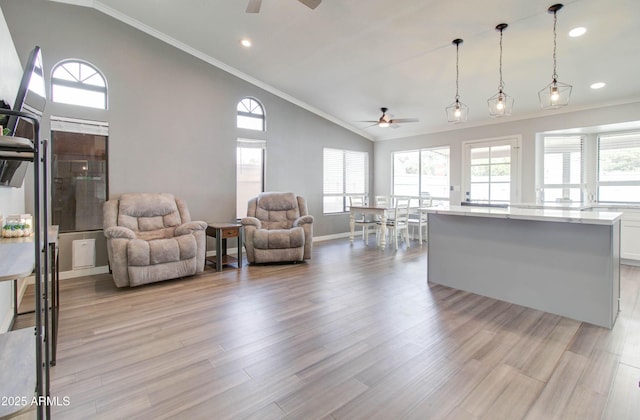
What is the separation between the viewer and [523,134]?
18.6ft

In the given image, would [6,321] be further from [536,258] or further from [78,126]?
[536,258]

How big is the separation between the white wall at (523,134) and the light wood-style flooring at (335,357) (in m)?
2.69

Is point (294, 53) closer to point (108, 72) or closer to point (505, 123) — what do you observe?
point (108, 72)

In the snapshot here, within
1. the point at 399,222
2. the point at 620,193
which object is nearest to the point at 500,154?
the point at 620,193

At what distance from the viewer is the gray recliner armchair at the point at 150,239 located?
367cm

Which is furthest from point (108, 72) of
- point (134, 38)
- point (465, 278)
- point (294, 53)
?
point (465, 278)

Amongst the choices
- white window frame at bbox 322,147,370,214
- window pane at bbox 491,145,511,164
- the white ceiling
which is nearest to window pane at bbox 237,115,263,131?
the white ceiling

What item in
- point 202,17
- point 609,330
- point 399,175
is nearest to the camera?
point 609,330

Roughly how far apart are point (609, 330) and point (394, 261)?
Result: 8.97ft

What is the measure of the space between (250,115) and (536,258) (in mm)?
4914

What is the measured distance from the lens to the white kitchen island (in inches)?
107

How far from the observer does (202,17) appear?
13.6 feet

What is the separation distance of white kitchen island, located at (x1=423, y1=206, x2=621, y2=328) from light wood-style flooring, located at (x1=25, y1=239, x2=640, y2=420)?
159 millimetres

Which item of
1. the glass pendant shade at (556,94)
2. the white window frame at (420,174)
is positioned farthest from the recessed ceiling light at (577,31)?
the white window frame at (420,174)
